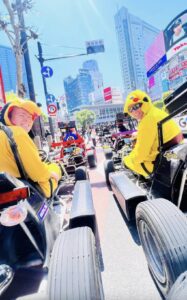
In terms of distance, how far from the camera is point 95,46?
13477mm

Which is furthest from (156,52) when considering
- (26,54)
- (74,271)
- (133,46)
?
(133,46)

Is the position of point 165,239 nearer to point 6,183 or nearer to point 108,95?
point 6,183

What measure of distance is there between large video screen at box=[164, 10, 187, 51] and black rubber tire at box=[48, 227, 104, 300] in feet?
81.7

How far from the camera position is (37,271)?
7.90ft

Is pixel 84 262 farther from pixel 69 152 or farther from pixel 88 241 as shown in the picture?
pixel 69 152

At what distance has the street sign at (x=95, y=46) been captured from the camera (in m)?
13.3

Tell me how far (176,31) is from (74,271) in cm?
2618

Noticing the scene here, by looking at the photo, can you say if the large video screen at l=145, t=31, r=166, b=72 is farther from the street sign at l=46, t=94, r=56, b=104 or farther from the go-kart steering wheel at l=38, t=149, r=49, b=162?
the go-kart steering wheel at l=38, t=149, r=49, b=162

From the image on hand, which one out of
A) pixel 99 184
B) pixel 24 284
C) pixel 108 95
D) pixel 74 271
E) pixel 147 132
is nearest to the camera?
pixel 74 271

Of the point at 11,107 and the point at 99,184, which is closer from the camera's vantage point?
the point at 11,107

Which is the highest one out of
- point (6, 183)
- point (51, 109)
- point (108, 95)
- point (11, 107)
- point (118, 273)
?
point (108, 95)

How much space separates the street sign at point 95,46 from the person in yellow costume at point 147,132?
426 inches

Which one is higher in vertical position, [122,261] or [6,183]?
[6,183]

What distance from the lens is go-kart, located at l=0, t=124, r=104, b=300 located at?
54.8 inches
